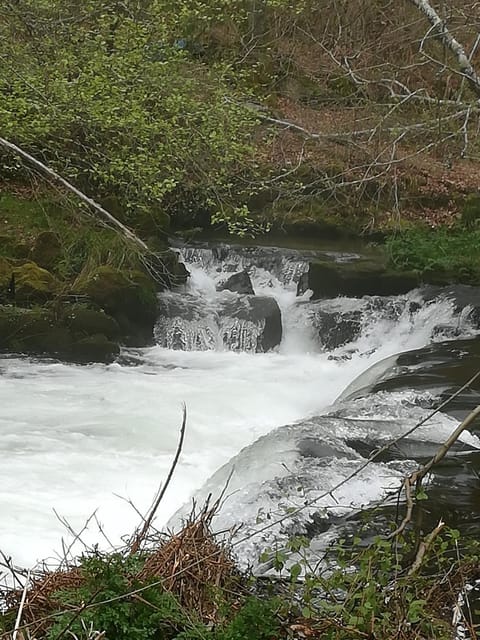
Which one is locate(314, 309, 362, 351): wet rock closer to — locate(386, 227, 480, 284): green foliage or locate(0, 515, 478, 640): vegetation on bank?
locate(386, 227, 480, 284): green foliage

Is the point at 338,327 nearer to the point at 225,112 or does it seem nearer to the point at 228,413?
the point at 225,112

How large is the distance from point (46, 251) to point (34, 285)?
949 mm

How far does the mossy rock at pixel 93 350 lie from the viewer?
10227 mm

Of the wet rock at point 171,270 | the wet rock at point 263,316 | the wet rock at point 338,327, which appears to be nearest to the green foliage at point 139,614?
the wet rock at point 263,316

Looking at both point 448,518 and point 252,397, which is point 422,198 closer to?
point 252,397

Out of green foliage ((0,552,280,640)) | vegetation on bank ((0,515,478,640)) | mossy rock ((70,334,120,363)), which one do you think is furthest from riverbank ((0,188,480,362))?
A: green foliage ((0,552,280,640))

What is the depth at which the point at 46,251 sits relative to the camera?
38.2 ft

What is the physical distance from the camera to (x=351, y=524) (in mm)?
4836

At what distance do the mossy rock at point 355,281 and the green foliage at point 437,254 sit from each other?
273mm

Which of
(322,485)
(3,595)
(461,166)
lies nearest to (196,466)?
(322,485)

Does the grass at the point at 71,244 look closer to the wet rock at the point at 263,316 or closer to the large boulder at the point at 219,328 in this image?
the large boulder at the point at 219,328

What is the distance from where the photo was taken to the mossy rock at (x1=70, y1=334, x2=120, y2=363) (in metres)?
10.2

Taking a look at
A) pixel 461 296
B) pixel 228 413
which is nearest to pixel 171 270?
pixel 461 296

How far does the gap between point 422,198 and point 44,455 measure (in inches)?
437
